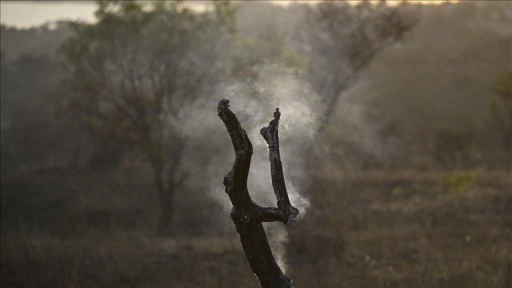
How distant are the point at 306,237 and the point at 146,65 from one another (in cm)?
764

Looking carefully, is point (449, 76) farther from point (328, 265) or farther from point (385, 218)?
point (328, 265)

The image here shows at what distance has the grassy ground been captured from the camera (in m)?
15.1

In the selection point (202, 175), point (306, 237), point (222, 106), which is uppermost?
point (202, 175)

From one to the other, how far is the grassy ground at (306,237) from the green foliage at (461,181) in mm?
53

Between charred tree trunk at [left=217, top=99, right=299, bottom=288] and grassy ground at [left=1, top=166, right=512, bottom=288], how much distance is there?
8192 mm

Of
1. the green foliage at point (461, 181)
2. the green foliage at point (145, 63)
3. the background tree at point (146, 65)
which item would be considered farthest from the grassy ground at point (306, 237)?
the green foliage at point (145, 63)

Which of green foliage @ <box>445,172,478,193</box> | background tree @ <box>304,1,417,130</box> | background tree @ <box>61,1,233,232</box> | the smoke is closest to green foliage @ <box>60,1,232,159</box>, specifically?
background tree @ <box>61,1,233,232</box>

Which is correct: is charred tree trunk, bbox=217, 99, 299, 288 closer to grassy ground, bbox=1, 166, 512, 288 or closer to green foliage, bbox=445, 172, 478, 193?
grassy ground, bbox=1, 166, 512, 288

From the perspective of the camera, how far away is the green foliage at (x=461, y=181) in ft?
82.8

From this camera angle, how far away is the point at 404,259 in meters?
17.0

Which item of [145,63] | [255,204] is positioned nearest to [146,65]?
[145,63]

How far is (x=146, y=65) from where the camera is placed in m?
21.6

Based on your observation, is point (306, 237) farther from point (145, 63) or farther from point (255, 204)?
point (255, 204)

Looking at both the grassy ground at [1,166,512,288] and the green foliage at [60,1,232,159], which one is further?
the green foliage at [60,1,232,159]
